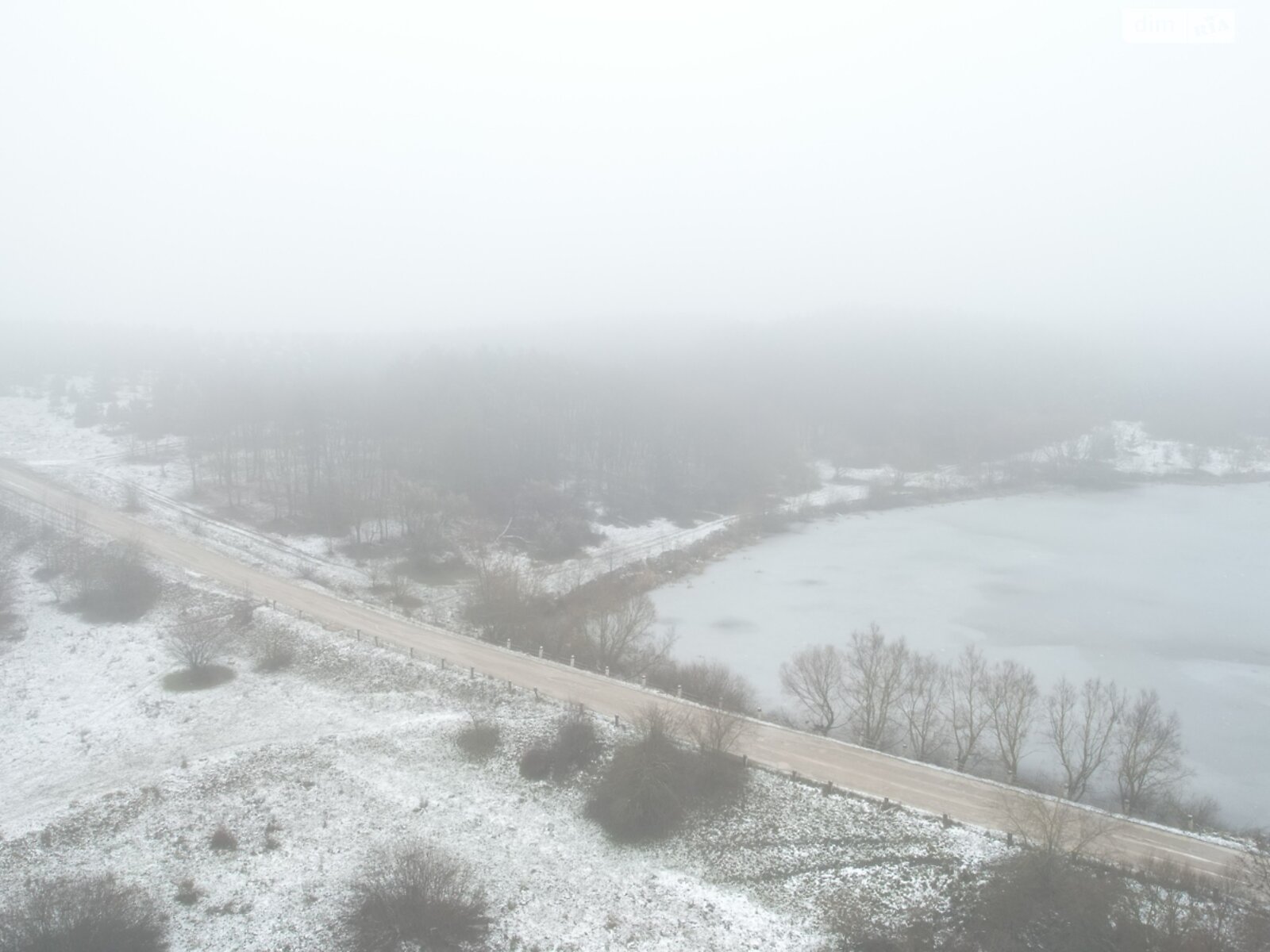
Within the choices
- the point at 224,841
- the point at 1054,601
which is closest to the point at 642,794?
the point at 224,841

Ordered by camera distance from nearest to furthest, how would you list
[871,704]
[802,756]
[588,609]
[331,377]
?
[802,756], [871,704], [588,609], [331,377]

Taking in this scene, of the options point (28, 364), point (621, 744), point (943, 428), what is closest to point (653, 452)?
point (943, 428)

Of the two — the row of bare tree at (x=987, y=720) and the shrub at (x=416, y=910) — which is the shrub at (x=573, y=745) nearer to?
the shrub at (x=416, y=910)

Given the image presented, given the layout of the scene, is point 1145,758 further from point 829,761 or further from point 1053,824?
point 829,761

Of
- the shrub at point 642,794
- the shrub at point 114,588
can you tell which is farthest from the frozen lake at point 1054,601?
the shrub at point 114,588

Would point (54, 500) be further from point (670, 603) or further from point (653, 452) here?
point (653, 452)

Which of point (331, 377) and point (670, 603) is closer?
point (670, 603)
